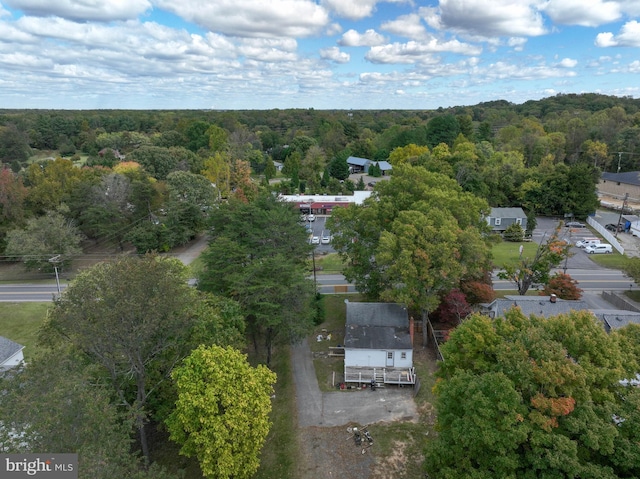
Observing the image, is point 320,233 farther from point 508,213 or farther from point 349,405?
point 349,405

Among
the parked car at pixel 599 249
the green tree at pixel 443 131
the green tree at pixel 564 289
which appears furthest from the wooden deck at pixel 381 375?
the green tree at pixel 443 131

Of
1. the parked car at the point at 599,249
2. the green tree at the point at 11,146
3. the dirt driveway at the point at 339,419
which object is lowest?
the dirt driveway at the point at 339,419

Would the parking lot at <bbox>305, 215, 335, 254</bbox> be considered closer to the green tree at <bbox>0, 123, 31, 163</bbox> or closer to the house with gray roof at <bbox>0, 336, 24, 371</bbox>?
the house with gray roof at <bbox>0, 336, 24, 371</bbox>

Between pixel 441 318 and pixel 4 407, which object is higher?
pixel 4 407

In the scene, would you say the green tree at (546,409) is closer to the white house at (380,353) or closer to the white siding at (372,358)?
the white house at (380,353)

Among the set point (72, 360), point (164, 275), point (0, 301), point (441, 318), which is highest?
point (164, 275)

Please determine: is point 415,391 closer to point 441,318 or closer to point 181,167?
point 441,318

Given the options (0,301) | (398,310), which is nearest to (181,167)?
(0,301)

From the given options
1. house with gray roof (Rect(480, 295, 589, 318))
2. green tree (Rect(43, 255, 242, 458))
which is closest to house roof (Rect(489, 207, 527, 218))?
house with gray roof (Rect(480, 295, 589, 318))
